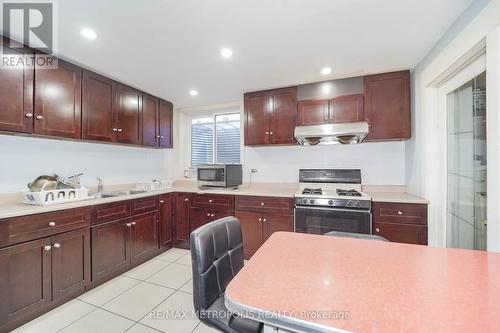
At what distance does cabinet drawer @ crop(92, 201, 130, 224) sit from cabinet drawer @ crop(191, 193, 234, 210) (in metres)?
0.89

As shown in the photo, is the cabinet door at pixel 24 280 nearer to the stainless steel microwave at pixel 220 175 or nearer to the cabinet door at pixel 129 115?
the cabinet door at pixel 129 115

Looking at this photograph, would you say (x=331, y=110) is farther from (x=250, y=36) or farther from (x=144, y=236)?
(x=144, y=236)

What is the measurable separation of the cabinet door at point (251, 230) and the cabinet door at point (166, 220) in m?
1.06

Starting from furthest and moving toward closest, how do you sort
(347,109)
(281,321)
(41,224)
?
(347,109)
(41,224)
(281,321)

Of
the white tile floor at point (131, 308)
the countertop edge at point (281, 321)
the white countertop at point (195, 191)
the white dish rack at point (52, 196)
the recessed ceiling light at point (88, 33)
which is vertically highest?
the recessed ceiling light at point (88, 33)

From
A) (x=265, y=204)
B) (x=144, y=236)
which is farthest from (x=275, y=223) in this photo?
(x=144, y=236)

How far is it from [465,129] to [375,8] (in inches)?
49.4

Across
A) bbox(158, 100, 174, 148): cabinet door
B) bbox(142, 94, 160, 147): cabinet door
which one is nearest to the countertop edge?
bbox(142, 94, 160, 147): cabinet door

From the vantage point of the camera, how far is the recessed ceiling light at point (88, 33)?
5.66 ft

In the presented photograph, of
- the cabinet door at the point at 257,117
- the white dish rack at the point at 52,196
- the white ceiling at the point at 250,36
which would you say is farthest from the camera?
the cabinet door at the point at 257,117

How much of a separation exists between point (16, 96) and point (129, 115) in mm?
1116

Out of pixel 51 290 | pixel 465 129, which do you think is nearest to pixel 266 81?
pixel 465 129

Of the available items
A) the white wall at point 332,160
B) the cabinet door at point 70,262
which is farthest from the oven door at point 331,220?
the cabinet door at point 70,262

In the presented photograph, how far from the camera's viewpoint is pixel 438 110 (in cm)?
214
